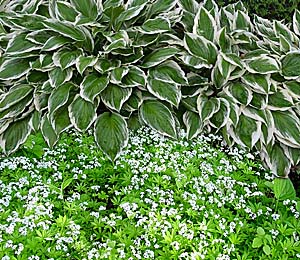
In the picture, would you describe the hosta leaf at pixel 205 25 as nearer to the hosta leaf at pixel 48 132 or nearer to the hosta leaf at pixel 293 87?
the hosta leaf at pixel 293 87

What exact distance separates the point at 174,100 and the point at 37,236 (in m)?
1.33

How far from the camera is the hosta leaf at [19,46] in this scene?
353 cm

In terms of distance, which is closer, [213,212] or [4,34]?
[213,212]

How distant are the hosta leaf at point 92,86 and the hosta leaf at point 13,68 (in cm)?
48

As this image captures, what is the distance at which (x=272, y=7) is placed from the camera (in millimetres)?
5082

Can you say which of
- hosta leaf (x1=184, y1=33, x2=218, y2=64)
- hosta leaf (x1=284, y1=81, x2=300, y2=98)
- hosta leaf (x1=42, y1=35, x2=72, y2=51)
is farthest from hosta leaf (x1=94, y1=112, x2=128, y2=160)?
hosta leaf (x1=284, y1=81, x2=300, y2=98)

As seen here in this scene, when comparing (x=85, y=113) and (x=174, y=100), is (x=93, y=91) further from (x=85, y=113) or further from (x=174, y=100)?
(x=174, y=100)

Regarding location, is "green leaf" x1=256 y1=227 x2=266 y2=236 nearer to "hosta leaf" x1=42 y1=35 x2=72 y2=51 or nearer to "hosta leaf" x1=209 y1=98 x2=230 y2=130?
"hosta leaf" x1=209 y1=98 x2=230 y2=130

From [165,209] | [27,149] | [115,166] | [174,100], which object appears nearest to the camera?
[165,209]

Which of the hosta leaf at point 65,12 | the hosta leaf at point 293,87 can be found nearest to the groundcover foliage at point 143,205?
the hosta leaf at point 293,87

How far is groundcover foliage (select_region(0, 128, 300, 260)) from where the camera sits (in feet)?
7.33

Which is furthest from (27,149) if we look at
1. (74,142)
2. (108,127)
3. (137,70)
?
(137,70)

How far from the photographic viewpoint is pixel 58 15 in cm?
364

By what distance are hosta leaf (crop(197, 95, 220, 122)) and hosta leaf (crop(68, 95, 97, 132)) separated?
24.8 inches
